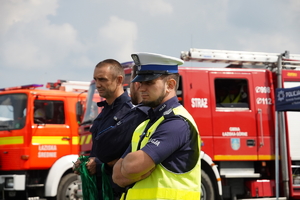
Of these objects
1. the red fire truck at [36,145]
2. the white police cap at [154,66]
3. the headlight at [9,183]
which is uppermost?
the white police cap at [154,66]

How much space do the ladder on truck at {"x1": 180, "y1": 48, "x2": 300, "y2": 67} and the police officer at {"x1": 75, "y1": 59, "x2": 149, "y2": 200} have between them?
492 cm

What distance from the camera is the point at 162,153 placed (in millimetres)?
2510

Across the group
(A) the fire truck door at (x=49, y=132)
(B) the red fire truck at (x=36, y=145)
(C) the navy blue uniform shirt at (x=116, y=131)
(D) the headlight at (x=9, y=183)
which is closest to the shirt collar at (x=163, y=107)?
(C) the navy blue uniform shirt at (x=116, y=131)

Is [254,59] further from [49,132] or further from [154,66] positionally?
[154,66]

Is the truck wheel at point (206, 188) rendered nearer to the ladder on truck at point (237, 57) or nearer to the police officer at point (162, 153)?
the ladder on truck at point (237, 57)

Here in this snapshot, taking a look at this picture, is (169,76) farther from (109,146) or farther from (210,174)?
(210,174)

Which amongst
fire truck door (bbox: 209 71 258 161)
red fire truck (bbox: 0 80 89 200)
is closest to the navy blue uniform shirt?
fire truck door (bbox: 209 71 258 161)

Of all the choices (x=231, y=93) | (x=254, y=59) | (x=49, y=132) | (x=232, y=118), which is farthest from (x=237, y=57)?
(x=49, y=132)

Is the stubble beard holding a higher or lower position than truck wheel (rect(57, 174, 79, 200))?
higher

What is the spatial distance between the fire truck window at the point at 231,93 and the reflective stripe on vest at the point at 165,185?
609 centimetres

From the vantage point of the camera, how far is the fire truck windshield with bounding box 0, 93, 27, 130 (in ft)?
31.7

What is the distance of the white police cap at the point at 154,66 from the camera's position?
2797 millimetres

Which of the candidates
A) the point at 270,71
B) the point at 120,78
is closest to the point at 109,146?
the point at 120,78

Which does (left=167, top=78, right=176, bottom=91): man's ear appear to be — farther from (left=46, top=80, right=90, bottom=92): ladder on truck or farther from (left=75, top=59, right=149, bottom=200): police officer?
(left=46, top=80, right=90, bottom=92): ladder on truck
